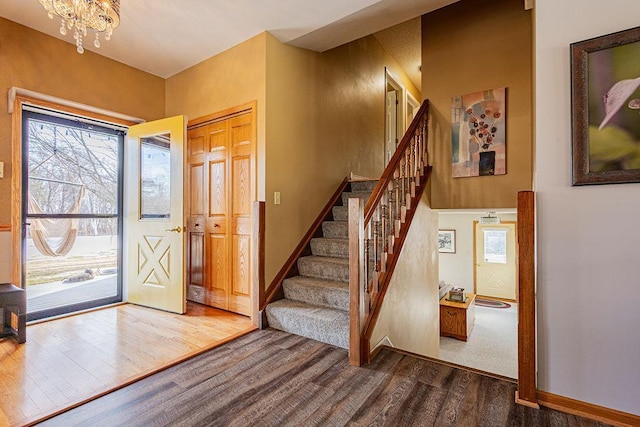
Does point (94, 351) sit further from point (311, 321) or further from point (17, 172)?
point (17, 172)

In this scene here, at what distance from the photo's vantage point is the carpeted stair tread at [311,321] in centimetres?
248

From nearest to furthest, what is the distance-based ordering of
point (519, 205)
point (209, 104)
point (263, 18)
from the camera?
point (519, 205), point (263, 18), point (209, 104)

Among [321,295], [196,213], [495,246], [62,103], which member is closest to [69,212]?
[62,103]

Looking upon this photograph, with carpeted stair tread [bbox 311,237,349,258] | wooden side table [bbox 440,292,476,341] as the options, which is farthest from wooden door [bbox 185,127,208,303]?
wooden side table [bbox 440,292,476,341]

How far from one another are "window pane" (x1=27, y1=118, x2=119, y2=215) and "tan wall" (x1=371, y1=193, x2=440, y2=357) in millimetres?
3316

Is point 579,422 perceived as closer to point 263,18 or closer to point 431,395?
point 431,395

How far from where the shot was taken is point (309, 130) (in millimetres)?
3490

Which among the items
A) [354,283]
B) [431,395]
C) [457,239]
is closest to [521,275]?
[431,395]

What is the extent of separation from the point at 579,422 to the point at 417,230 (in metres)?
1.93

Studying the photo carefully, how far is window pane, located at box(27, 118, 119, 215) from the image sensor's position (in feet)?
10.3

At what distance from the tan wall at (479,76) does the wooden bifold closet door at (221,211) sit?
2.05 meters

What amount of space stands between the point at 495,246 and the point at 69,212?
9.03 m

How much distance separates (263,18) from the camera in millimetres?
2795

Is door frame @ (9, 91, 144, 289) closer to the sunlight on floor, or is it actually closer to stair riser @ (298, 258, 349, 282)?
the sunlight on floor
